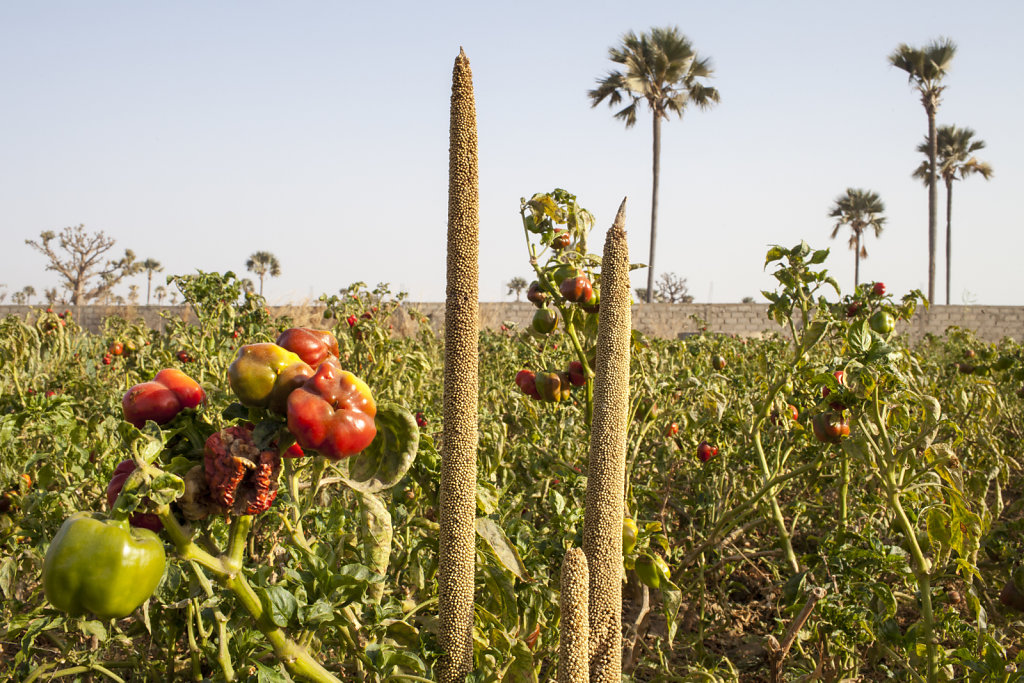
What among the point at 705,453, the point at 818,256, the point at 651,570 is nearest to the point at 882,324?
the point at 818,256

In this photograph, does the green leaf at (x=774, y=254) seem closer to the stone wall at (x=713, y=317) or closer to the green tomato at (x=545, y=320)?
the green tomato at (x=545, y=320)

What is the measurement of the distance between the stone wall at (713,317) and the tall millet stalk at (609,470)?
16.6m

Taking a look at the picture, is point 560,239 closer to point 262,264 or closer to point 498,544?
point 498,544

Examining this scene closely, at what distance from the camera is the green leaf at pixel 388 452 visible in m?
1.17

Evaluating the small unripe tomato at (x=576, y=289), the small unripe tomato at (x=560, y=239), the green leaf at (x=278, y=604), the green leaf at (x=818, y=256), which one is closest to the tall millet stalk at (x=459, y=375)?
the green leaf at (x=278, y=604)

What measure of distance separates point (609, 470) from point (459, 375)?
293mm

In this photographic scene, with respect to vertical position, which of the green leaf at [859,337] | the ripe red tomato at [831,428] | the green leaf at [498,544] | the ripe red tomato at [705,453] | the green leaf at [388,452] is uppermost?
the green leaf at [859,337]

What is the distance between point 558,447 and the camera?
125 inches

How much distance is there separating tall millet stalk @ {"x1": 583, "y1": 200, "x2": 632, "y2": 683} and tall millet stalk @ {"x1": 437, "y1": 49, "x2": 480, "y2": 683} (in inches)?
7.9

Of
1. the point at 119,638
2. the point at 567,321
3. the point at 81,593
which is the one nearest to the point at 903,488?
the point at 567,321

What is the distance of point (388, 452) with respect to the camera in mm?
1196

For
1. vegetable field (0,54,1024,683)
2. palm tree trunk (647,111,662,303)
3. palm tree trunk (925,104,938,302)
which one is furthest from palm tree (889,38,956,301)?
vegetable field (0,54,1024,683)

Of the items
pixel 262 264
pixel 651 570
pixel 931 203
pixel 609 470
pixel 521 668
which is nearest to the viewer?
pixel 609 470

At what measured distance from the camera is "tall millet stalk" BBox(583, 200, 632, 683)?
1.13 meters
